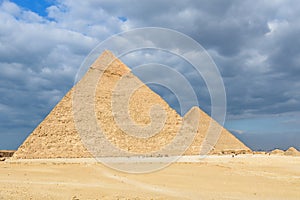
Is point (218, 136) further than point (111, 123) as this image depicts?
Yes

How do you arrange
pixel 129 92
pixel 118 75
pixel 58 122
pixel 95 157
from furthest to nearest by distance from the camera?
1. pixel 118 75
2. pixel 129 92
3. pixel 58 122
4. pixel 95 157

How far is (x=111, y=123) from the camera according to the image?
159ft

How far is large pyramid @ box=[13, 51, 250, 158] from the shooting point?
43875 millimetres

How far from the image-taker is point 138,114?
168 ft

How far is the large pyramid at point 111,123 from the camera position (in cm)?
4388

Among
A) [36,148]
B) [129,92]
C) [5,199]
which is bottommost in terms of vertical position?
[5,199]

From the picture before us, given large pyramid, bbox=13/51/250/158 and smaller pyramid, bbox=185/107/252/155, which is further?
smaller pyramid, bbox=185/107/252/155

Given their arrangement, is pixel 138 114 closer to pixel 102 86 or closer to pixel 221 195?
pixel 102 86

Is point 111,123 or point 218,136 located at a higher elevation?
point 218,136

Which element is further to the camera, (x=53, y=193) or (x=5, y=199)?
(x=53, y=193)

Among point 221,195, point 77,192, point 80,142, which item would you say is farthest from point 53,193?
point 80,142

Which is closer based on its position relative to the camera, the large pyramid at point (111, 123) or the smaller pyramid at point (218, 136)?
the large pyramid at point (111, 123)

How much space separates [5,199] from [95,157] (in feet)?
101

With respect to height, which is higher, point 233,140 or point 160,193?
point 233,140
